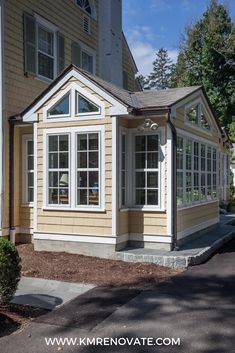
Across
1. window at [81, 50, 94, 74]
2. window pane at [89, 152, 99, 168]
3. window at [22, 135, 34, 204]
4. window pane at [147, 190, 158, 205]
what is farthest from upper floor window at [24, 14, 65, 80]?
window pane at [147, 190, 158, 205]

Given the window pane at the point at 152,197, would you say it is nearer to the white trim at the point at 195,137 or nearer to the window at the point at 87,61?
the white trim at the point at 195,137

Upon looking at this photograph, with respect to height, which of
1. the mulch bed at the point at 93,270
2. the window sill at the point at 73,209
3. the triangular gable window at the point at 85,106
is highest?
the triangular gable window at the point at 85,106

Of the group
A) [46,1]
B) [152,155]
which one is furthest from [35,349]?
[46,1]

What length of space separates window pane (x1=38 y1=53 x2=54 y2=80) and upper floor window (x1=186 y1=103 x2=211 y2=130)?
4.25 m

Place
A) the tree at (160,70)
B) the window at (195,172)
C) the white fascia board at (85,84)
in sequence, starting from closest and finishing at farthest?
the white fascia board at (85,84) < the window at (195,172) < the tree at (160,70)

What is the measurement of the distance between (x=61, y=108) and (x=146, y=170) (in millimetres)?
2431

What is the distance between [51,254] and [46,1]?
734 centimetres

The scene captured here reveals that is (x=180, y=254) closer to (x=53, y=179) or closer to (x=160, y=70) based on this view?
(x=53, y=179)

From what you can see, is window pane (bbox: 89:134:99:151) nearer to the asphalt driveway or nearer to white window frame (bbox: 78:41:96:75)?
the asphalt driveway

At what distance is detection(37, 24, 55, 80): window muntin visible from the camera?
12.1m

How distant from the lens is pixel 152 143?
31.9ft

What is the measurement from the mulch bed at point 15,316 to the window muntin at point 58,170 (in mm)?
3916

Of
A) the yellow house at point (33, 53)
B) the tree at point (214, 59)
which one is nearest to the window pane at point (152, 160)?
the yellow house at point (33, 53)

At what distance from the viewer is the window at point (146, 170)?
31.8 ft
